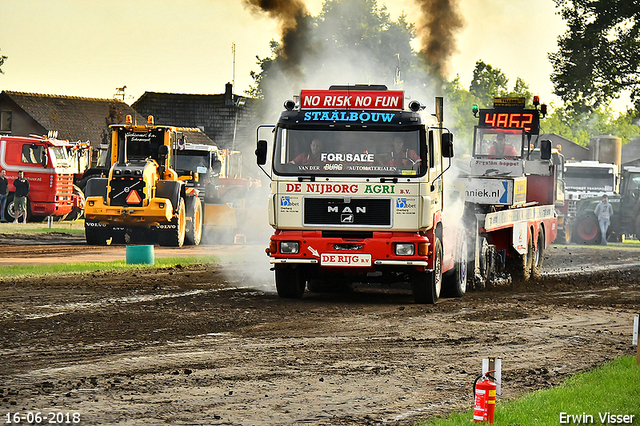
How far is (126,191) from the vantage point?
2573 centimetres

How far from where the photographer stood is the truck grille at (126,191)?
1014 inches

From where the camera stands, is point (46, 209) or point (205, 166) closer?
point (205, 166)

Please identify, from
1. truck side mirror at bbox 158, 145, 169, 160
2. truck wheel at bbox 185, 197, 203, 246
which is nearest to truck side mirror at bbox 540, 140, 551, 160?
truck side mirror at bbox 158, 145, 169, 160

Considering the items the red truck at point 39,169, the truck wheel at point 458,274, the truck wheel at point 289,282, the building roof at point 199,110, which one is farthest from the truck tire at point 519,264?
the building roof at point 199,110

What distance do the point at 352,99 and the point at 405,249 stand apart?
236 cm

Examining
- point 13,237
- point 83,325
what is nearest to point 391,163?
point 83,325

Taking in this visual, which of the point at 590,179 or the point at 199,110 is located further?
the point at 199,110

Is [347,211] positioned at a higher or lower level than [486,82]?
lower

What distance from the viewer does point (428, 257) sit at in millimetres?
14352

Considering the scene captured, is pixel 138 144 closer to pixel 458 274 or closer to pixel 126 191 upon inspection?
pixel 126 191

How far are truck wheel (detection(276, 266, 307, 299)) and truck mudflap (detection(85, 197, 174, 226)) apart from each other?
11.1 m

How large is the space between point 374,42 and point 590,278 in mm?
23988

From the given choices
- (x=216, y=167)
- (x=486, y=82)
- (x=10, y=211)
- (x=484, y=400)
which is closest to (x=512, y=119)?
(x=216, y=167)

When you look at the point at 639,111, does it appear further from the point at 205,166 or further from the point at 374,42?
the point at 205,166
